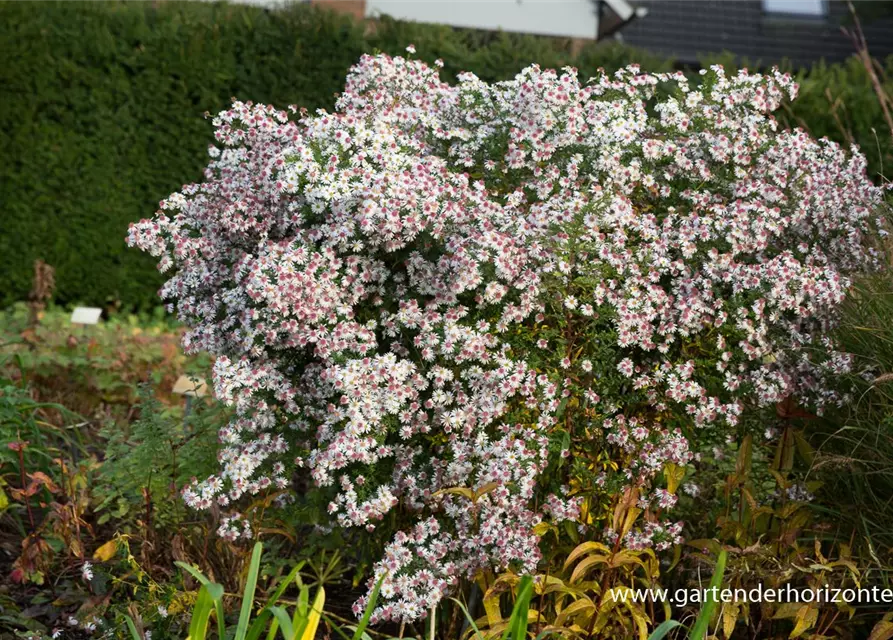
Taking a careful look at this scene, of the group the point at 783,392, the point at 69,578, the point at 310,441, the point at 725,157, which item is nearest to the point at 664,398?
the point at 783,392

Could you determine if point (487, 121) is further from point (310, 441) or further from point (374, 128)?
point (310, 441)

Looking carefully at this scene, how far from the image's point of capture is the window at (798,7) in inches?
633

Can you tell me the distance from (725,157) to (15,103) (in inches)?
245

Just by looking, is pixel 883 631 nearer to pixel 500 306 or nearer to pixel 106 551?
pixel 500 306

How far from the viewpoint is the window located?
52.7 ft

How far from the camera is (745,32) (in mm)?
15758

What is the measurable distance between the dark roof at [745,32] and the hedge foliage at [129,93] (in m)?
7.60

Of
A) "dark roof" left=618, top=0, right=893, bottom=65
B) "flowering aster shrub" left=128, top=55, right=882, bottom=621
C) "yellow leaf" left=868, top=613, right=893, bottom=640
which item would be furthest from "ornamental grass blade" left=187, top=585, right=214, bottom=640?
"dark roof" left=618, top=0, right=893, bottom=65

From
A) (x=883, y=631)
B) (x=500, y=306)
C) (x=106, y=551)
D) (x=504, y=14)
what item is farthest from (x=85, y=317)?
(x=504, y=14)

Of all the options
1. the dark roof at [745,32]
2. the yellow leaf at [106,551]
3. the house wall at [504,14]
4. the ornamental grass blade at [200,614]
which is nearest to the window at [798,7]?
the dark roof at [745,32]

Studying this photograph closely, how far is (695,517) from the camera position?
359 cm

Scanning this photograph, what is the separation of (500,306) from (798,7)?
15006mm

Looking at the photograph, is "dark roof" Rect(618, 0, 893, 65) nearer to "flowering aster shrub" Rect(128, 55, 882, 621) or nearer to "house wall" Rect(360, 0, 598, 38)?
"house wall" Rect(360, 0, 598, 38)

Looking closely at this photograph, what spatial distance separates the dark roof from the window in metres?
0.09
